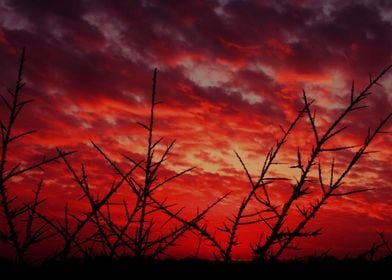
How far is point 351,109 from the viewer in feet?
13.2

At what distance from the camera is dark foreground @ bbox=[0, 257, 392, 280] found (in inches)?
136

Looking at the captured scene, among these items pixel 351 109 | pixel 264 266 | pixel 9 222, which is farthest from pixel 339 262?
pixel 9 222

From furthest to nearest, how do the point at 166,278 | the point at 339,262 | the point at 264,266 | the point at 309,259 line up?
the point at 309,259 → the point at 339,262 → the point at 264,266 → the point at 166,278

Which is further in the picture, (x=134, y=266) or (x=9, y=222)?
(x=9, y=222)

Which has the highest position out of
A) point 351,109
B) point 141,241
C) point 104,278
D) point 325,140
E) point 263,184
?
point 351,109

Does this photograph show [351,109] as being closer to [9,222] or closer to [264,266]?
[264,266]

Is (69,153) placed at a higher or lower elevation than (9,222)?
higher

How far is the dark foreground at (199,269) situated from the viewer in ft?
11.3

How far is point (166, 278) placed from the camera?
11.0ft

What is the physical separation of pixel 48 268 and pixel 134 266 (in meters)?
0.73

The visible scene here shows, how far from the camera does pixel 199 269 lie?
354cm

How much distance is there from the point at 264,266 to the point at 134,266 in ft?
3.11

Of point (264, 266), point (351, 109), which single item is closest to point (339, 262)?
point (264, 266)

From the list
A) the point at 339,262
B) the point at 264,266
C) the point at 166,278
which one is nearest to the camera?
the point at 166,278
